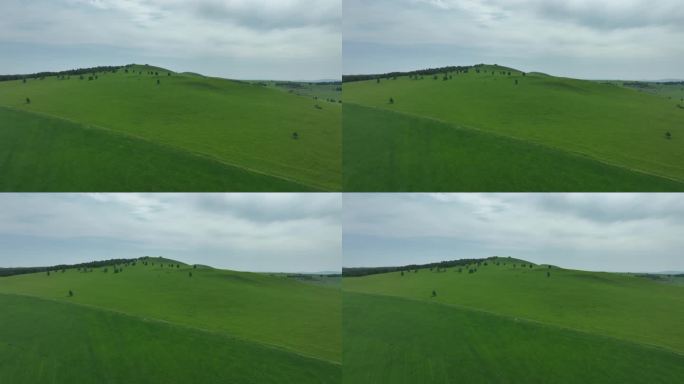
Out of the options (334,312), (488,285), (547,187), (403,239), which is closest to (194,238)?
(334,312)

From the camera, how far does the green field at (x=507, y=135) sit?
23.8 feet

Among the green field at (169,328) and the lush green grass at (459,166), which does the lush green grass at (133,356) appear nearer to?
the green field at (169,328)

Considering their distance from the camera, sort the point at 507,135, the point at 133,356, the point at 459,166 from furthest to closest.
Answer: the point at 507,135
the point at 459,166
the point at 133,356

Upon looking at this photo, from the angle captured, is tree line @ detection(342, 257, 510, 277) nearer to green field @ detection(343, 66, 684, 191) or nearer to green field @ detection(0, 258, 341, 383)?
green field @ detection(0, 258, 341, 383)

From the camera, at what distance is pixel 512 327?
755 cm

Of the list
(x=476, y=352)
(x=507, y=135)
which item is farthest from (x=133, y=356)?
(x=507, y=135)

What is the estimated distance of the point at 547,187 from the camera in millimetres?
7344

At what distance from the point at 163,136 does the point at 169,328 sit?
309 cm

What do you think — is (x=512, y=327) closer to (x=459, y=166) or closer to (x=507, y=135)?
(x=459, y=166)

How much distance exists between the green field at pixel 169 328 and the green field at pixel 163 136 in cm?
164

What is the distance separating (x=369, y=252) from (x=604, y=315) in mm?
4033

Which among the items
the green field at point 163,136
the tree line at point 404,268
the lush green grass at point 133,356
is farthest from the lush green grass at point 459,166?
the lush green grass at point 133,356

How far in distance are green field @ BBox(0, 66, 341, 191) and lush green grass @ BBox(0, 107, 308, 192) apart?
0.05ft

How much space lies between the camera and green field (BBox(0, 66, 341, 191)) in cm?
719
